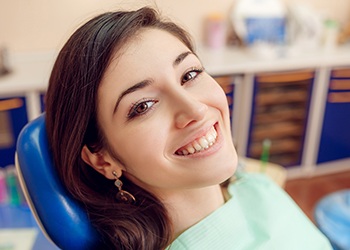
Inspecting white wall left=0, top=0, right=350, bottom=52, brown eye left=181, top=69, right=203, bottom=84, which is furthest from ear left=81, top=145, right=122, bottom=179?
white wall left=0, top=0, right=350, bottom=52

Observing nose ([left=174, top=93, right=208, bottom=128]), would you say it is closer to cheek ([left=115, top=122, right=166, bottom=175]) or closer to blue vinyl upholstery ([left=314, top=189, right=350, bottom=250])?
cheek ([left=115, top=122, right=166, bottom=175])

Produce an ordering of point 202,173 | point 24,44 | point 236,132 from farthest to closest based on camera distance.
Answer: point 236,132 < point 24,44 < point 202,173

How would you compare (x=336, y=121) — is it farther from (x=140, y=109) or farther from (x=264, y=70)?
(x=140, y=109)

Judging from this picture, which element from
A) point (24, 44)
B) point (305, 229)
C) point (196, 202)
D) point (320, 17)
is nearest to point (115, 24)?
point (196, 202)

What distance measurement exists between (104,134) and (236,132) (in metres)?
1.84

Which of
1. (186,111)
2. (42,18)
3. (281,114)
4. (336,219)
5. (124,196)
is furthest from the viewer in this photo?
(281,114)

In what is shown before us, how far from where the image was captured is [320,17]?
295 centimetres

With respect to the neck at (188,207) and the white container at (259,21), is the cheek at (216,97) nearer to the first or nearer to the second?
the neck at (188,207)

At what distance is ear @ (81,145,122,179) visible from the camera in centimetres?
98

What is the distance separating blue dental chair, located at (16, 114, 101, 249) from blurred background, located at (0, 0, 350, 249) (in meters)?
1.31

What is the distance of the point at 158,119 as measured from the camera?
915 millimetres

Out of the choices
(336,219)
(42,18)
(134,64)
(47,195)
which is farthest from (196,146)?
(42,18)

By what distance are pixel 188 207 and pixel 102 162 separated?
0.23 metres

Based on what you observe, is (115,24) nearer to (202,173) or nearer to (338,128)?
(202,173)
